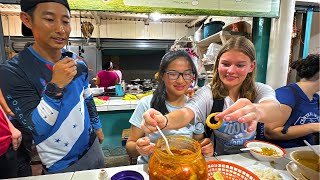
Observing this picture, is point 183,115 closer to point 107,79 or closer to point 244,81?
point 244,81

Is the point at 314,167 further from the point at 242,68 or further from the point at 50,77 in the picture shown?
the point at 50,77

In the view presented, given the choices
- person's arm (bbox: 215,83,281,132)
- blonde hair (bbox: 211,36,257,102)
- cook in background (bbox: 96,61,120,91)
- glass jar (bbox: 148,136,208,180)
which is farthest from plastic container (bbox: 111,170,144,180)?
cook in background (bbox: 96,61,120,91)

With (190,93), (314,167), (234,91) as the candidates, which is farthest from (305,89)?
(314,167)

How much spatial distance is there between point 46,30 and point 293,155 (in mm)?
1382

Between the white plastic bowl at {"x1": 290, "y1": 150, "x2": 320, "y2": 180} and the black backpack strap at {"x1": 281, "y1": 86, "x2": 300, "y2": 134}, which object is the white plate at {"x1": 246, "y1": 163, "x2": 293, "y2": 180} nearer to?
the white plastic bowl at {"x1": 290, "y1": 150, "x2": 320, "y2": 180}

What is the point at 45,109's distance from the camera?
0.97 m

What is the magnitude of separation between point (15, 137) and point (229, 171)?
123 centimetres

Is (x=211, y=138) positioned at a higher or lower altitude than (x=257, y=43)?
lower

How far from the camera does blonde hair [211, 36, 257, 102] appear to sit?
46.6 inches

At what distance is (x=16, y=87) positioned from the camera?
1.01 meters

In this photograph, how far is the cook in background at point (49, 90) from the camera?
3.31 feet

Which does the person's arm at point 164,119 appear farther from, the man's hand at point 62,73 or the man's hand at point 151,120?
the man's hand at point 62,73

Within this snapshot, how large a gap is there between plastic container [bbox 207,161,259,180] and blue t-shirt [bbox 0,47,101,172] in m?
0.84

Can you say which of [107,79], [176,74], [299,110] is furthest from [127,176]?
[107,79]
